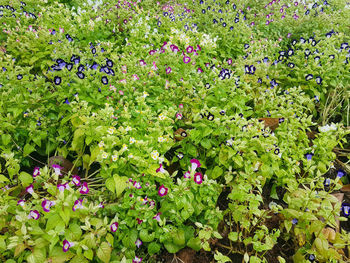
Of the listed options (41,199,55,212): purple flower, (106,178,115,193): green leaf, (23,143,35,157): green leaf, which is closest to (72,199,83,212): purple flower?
(41,199,55,212): purple flower

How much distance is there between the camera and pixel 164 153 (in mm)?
2312

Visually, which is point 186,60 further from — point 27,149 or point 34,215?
point 34,215

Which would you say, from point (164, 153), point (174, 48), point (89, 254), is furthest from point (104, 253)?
point (174, 48)

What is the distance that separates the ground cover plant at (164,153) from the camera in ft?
6.37

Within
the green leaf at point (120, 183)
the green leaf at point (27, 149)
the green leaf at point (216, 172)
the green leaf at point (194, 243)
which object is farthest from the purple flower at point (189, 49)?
the green leaf at point (194, 243)

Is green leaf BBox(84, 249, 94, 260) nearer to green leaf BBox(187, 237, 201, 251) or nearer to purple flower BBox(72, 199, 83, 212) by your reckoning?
purple flower BBox(72, 199, 83, 212)

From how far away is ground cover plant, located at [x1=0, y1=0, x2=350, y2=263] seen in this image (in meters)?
1.94

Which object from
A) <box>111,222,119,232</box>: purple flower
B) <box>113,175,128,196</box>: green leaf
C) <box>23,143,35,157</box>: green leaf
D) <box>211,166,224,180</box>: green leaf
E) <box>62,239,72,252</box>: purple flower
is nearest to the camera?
<box>62,239,72,252</box>: purple flower

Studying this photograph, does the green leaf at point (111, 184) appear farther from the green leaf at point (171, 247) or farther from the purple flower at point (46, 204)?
the green leaf at point (171, 247)

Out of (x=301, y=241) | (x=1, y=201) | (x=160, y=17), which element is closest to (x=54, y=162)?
(x=1, y=201)

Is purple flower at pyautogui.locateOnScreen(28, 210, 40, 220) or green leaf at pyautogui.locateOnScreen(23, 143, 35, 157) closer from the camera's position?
purple flower at pyautogui.locateOnScreen(28, 210, 40, 220)

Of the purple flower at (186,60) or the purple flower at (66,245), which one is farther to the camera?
the purple flower at (186,60)

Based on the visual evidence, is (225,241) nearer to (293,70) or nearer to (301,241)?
(301,241)

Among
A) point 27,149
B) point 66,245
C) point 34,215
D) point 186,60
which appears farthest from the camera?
point 186,60
